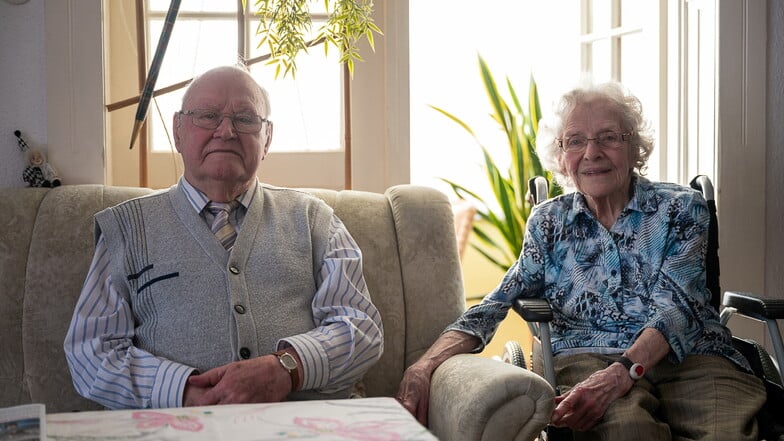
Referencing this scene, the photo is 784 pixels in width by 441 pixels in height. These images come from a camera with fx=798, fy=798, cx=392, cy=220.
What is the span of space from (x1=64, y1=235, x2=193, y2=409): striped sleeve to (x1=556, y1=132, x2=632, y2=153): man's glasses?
4.00ft

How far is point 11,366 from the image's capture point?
2.04 metres

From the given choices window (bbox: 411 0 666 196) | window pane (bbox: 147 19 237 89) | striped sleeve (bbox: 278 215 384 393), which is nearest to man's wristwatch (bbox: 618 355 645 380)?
striped sleeve (bbox: 278 215 384 393)

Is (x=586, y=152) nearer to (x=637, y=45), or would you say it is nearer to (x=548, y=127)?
(x=548, y=127)

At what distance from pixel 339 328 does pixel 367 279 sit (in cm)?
34

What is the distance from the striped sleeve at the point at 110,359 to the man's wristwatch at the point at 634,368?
3.35 ft

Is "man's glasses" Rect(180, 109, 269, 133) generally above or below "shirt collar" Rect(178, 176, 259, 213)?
above

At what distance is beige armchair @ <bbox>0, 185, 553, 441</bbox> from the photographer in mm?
1918

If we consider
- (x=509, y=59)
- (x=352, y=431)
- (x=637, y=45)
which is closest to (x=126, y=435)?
(x=352, y=431)

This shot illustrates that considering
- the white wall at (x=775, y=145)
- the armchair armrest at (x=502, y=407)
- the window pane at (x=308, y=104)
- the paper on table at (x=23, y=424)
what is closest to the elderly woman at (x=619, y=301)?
the armchair armrest at (x=502, y=407)

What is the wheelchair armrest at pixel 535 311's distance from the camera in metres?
1.98

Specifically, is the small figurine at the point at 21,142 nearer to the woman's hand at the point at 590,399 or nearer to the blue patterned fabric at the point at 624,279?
the blue patterned fabric at the point at 624,279

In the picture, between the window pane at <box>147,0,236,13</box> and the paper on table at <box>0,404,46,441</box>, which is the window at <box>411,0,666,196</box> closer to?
the window pane at <box>147,0,236,13</box>

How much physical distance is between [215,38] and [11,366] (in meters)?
1.28

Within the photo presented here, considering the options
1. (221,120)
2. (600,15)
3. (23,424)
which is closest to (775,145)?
(600,15)
